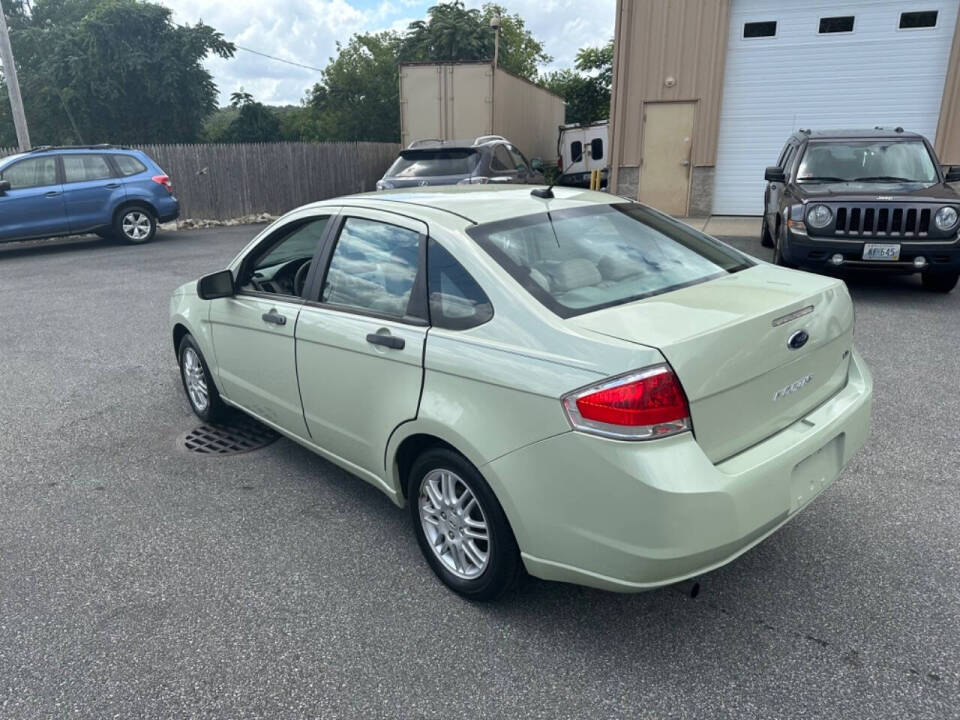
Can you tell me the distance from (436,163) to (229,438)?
7957 mm

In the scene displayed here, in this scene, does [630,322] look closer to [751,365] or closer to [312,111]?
[751,365]

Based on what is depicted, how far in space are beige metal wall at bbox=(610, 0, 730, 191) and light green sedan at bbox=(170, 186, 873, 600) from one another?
12.8 m

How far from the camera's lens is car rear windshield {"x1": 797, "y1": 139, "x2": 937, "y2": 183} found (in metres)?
8.20

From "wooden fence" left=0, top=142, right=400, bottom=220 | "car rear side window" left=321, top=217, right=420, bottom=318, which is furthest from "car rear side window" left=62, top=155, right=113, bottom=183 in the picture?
"car rear side window" left=321, top=217, right=420, bottom=318

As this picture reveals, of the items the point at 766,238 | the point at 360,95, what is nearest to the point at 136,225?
the point at 766,238

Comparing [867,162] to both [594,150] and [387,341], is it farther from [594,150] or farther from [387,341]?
[387,341]

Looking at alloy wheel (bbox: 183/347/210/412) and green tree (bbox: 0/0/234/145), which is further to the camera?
green tree (bbox: 0/0/234/145)

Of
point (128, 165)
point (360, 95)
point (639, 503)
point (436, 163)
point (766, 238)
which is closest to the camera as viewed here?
point (639, 503)

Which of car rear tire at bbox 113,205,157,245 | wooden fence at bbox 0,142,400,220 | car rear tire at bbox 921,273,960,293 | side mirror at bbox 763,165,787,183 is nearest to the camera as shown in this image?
car rear tire at bbox 921,273,960,293

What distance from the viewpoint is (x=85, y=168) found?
13.1 m

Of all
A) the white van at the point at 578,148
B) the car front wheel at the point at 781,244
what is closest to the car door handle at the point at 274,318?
the car front wheel at the point at 781,244

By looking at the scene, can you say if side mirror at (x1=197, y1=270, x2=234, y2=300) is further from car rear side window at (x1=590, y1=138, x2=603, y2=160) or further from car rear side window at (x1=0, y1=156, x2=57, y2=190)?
car rear side window at (x1=0, y1=156, x2=57, y2=190)

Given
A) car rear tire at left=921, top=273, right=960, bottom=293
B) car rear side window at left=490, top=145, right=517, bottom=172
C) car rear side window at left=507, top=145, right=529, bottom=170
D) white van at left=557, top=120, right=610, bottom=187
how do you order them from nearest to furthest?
car rear tire at left=921, top=273, right=960, bottom=293
car rear side window at left=490, top=145, right=517, bottom=172
car rear side window at left=507, top=145, right=529, bottom=170
white van at left=557, top=120, right=610, bottom=187

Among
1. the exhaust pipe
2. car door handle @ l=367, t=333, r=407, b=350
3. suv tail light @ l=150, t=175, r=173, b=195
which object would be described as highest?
suv tail light @ l=150, t=175, r=173, b=195
